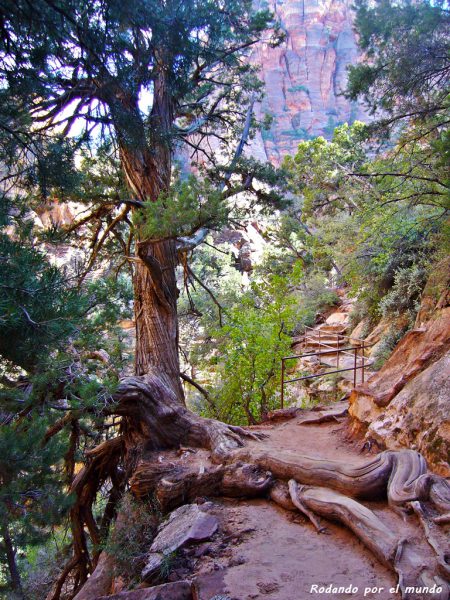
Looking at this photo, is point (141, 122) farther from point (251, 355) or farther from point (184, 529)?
point (251, 355)

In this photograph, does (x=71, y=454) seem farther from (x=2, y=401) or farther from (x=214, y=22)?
(x=214, y=22)

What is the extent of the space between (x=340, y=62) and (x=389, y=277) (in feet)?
172

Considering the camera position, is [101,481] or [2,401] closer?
[2,401]

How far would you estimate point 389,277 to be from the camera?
12.3m

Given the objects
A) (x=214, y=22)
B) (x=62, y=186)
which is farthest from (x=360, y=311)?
(x=62, y=186)

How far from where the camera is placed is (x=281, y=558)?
3033mm

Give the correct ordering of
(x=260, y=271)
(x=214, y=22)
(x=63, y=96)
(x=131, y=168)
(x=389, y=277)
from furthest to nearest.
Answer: (x=260, y=271), (x=389, y=277), (x=131, y=168), (x=214, y=22), (x=63, y=96)

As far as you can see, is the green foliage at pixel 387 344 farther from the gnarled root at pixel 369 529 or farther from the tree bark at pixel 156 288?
the gnarled root at pixel 369 529

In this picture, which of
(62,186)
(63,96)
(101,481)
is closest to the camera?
(62,186)

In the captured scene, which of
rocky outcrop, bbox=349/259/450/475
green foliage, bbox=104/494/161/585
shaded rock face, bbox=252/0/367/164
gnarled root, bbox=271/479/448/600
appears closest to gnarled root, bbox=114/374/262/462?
green foliage, bbox=104/494/161/585

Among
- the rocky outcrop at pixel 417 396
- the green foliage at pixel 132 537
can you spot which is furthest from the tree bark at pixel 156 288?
the rocky outcrop at pixel 417 396

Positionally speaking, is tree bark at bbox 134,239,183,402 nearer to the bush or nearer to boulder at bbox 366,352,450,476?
boulder at bbox 366,352,450,476

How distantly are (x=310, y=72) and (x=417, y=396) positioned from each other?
5900cm

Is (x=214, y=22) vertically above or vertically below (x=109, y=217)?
above
